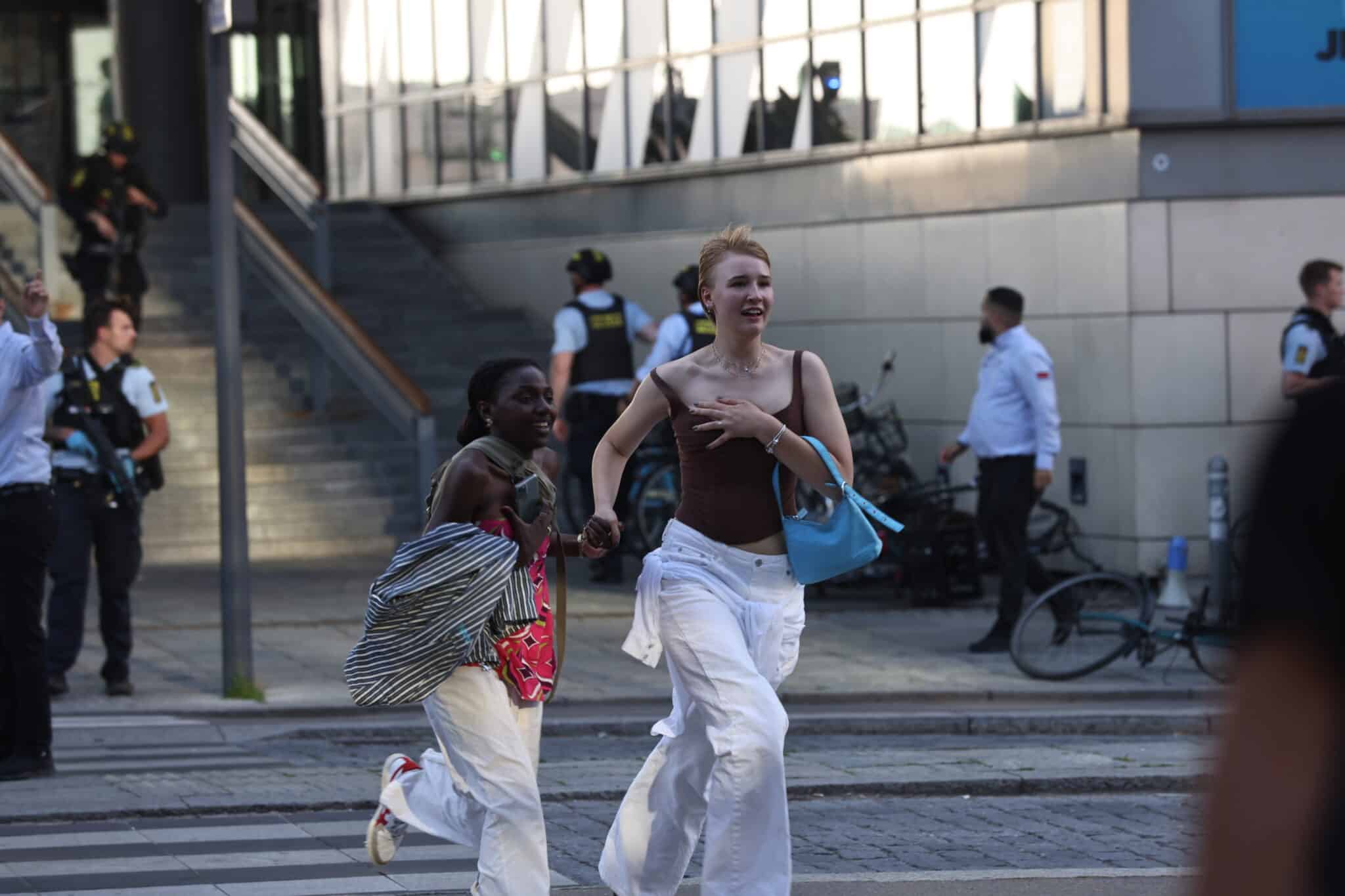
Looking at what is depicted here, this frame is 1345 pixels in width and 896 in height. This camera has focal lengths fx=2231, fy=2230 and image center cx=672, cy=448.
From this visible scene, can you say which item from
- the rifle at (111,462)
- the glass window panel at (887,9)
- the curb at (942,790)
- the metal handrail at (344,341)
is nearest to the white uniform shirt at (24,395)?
the curb at (942,790)

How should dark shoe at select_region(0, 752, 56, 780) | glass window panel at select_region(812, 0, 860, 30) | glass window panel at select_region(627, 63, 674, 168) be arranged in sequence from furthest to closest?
glass window panel at select_region(627, 63, 674, 168) → glass window panel at select_region(812, 0, 860, 30) → dark shoe at select_region(0, 752, 56, 780)

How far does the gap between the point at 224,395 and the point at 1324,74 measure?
7.76 metres

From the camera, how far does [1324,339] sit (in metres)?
11.9

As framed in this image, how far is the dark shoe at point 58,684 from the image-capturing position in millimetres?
10305

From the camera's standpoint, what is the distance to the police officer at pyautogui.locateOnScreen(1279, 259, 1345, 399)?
11867 millimetres

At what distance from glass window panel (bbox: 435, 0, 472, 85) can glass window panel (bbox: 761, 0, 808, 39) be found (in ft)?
19.4

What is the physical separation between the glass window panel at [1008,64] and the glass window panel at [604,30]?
5.50 metres

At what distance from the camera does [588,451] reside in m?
14.7

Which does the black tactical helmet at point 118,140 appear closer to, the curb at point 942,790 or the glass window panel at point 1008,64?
the glass window panel at point 1008,64

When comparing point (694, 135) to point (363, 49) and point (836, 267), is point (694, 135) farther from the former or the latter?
point (363, 49)

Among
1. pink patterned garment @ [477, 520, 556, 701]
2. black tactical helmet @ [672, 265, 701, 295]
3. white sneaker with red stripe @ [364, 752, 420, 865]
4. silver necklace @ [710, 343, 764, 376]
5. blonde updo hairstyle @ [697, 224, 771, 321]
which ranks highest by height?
black tactical helmet @ [672, 265, 701, 295]

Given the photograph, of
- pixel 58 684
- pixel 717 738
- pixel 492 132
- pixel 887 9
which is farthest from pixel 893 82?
pixel 717 738

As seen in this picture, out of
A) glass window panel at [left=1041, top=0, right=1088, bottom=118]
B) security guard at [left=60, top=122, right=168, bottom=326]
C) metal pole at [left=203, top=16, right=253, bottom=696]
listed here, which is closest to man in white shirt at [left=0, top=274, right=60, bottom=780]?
metal pole at [left=203, top=16, right=253, bottom=696]

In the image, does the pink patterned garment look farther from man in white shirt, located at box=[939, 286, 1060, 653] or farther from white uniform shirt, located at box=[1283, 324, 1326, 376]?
white uniform shirt, located at box=[1283, 324, 1326, 376]
